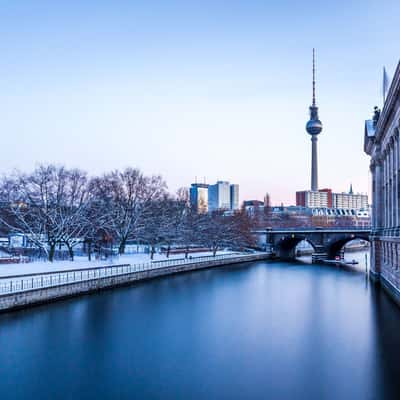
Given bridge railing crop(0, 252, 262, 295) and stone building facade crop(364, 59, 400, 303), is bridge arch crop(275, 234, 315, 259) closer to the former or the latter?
stone building facade crop(364, 59, 400, 303)

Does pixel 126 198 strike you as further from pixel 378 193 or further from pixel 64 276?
pixel 378 193

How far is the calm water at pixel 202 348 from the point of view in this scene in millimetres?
16734

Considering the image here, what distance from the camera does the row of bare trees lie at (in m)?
48.1

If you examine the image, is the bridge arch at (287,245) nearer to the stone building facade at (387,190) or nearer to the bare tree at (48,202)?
the stone building facade at (387,190)

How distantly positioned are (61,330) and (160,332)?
6121 mm

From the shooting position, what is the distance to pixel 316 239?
82000mm

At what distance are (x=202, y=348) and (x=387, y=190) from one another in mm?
29382

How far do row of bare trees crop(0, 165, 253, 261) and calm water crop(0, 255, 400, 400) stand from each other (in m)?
14.2

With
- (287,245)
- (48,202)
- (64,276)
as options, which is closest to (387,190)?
(64,276)

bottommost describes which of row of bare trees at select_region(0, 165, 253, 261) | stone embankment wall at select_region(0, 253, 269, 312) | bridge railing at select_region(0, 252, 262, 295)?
stone embankment wall at select_region(0, 253, 269, 312)

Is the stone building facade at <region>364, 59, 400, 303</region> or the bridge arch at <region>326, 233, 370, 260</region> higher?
the stone building facade at <region>364, 59, 400, 303</region>

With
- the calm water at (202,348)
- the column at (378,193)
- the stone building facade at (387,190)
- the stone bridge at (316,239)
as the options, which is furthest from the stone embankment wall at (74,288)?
the stone bridge at (316,239)

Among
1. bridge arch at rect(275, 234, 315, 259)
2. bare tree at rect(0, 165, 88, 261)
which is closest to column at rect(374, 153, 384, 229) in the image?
bare tree at rect(0, 165, 88, 261)

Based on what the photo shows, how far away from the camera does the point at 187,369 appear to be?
19.0 meters
